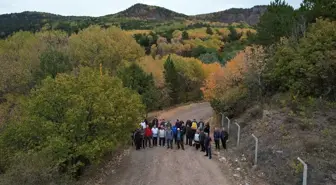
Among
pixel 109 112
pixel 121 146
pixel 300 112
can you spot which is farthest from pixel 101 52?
pixel 300 112

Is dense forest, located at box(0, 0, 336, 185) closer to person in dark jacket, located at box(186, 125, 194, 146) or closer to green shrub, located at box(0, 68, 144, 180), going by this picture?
green shrub, located at box(0, 68, 144, 180)

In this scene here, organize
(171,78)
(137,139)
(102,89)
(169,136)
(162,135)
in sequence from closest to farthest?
(102,89), (169,136), (137,139), (162,135), (171,78)

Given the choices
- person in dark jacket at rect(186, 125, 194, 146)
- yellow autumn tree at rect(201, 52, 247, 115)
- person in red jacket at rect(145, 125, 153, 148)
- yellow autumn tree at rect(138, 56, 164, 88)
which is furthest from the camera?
yellow autumn tree at rect(138, 56, 164, 88)

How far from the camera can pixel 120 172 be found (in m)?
20.6

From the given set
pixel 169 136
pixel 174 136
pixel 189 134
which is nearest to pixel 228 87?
pixel 189 134

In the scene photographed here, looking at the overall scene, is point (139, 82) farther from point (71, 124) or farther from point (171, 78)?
point (71, 124)

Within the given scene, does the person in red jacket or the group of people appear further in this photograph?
the person in red jacket

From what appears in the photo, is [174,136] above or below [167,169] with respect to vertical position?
above

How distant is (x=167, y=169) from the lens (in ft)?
64.6

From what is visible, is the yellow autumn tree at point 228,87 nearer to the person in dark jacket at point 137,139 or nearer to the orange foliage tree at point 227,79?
the orange foliage tree at point 227,79

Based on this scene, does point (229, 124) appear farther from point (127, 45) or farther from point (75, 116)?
point (127, 45)

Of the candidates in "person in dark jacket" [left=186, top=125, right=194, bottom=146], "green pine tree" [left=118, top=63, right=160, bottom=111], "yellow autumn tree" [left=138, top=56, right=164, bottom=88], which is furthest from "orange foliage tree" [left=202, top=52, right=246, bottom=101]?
"yellow autumn tree" [left=138, top=56, right=164, bottom=88]

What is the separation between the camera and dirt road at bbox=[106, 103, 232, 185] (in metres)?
18.0

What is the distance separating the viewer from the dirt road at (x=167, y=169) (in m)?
18.0
